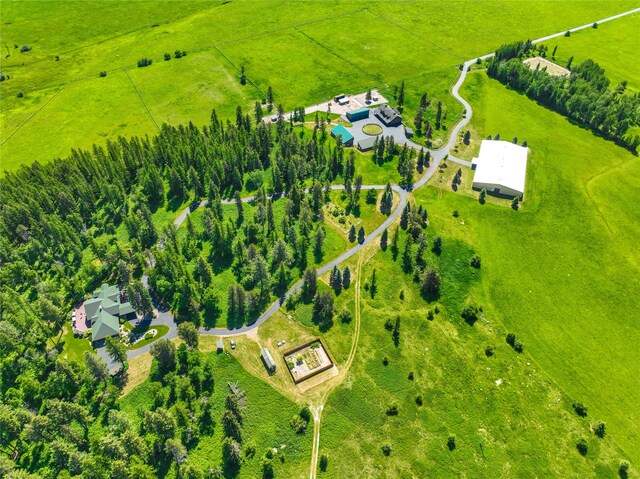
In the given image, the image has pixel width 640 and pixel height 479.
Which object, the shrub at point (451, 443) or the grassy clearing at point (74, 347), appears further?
the grassy clearing at point (74, 347)

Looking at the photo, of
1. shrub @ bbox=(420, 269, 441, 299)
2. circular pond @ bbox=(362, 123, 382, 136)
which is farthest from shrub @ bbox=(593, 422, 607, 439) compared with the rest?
circular pond @ bbox=(362, 123, 382, 136)

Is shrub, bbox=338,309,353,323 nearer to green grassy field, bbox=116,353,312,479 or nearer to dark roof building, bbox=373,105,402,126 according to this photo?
green grassy field, bbox=116,353,312,479

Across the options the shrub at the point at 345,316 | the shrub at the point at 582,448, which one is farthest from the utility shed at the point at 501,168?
the shrub at the point at 582,448

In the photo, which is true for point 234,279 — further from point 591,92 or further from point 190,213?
point 591,92

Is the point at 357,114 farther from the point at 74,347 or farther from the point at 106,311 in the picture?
the point at 74,347

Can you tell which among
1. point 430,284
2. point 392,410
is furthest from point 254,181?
point 392,410

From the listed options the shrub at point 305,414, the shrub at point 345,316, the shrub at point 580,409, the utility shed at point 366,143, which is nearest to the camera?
the shrub at point 305,414

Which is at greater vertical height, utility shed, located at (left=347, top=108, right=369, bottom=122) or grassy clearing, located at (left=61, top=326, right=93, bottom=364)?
utility shed, located at (left=347, top=108, right=369, bottom=122)

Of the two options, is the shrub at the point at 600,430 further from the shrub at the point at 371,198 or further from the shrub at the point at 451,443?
the shrub at the point at 371,198
